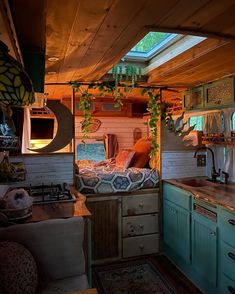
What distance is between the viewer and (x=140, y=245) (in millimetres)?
3066

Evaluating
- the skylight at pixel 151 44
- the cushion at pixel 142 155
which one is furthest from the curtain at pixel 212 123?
the skylight at pixel 151 44

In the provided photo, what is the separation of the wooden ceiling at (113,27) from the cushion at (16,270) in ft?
4.07

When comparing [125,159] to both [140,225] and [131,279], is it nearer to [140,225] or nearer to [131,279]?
[140,225]

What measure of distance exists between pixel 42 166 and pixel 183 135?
176cm

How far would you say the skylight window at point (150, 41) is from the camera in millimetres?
2294

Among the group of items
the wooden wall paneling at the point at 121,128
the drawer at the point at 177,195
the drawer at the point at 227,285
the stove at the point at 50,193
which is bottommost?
the drawer at the point at 227,285

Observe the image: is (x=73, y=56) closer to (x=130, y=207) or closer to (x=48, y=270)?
(x=48, y=270)

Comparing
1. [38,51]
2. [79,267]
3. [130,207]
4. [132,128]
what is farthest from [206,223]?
[132,128]

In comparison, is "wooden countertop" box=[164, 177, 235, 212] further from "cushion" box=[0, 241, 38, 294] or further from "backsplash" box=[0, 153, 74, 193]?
"cushion" box=[0, 241, 38, 294]

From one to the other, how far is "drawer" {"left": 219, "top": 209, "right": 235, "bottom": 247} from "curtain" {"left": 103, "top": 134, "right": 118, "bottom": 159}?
235 centimetres

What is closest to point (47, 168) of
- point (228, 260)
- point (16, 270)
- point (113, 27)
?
point (16, 270)

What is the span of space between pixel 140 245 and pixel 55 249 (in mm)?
1628

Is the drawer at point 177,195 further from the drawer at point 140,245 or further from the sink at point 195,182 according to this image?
the drawer at point 140,245

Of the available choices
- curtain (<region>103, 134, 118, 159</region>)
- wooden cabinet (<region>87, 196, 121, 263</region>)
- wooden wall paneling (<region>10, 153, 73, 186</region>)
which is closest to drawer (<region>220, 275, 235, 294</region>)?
wooden cabinet (<region>87, 196, 121, 263</region>)
